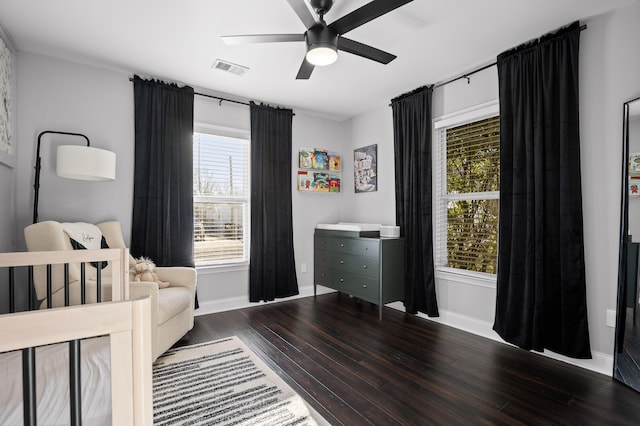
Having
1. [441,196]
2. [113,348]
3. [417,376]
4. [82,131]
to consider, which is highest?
[82,131]

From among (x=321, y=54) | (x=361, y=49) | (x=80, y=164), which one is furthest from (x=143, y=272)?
(x=361, y=49)

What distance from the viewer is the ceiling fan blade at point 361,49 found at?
2.08 meters

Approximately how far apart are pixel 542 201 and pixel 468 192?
2.50 feet

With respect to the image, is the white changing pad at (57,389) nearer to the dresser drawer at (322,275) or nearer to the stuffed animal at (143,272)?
the stuffed animal at (143,272)

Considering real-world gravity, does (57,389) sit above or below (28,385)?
below

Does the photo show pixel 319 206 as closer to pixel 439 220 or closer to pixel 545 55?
pixel 439 220

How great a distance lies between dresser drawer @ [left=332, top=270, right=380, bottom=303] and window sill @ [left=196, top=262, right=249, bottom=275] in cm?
108

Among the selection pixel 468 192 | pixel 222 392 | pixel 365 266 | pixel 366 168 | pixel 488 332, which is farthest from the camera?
pixel 366 168

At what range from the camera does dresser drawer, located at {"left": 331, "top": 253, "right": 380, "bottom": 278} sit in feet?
11.0

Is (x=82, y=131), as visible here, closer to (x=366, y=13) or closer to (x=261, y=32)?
(x=261, y=32)

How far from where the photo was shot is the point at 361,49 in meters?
2.17

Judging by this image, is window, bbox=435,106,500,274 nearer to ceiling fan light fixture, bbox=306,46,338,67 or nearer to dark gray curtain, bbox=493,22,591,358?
dark gray curtain, bbox=493,22,591,358

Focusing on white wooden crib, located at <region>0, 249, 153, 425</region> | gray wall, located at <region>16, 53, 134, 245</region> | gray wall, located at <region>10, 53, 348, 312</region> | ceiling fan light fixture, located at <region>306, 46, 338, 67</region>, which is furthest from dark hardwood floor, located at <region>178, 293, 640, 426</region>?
ceiling fan light fixture, located at <region>306, 46, 338, 67</region>

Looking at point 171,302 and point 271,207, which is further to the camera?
point 271,207
